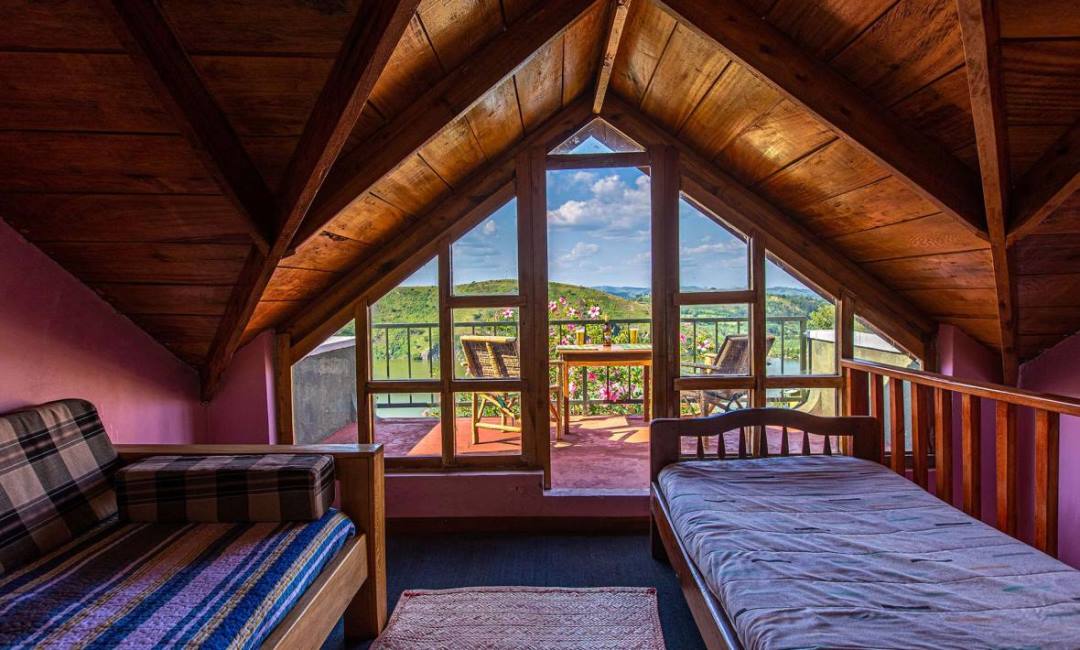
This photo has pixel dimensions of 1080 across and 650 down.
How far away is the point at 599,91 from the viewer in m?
2.28

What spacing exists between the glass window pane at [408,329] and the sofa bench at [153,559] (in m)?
0.94

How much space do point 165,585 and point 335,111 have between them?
48.4 inches

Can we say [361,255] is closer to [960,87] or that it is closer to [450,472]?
[450,472]

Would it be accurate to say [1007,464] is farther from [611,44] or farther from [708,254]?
[611,44]

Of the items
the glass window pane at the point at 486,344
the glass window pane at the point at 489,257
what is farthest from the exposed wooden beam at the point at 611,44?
the glass window pane at the point at 486,344

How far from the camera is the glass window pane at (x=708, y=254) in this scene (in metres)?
2.62

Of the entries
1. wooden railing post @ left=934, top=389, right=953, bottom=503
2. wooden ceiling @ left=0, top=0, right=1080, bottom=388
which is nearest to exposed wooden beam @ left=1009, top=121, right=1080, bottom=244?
wooden ceiling @ left=0, top=0, right=1080, bottom=388

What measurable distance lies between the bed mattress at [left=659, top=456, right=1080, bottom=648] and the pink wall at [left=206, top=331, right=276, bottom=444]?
2034 mm

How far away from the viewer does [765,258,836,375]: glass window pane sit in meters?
2.62

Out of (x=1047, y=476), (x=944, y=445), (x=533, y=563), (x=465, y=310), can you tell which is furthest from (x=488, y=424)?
(x=1047, y=476)

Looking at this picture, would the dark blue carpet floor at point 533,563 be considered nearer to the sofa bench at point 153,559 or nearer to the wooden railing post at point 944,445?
the sofa bench at point 153,559

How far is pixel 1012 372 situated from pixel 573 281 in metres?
2.09

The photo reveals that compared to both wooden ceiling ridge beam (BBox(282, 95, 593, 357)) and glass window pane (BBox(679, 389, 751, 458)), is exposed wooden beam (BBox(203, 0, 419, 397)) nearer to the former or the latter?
wooden ceiling ridge beam (BBox(282, 95, 593, 357))

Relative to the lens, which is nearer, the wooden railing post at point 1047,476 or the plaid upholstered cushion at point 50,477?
Answer: the plaid upholstered cushion at point 50,477
